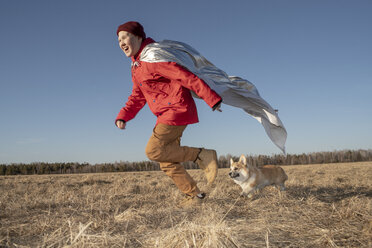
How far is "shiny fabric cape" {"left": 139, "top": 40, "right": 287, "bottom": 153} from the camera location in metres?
3.55

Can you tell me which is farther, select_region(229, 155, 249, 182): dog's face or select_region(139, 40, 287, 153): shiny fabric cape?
select_region(229, 155, 249, 182): dog's face

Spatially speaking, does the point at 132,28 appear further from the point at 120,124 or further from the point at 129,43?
the point at 120,124

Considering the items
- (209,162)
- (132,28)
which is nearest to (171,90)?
(132,28)

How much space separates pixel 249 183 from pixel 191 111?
2392 mm

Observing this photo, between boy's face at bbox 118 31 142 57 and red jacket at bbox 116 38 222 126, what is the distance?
74mm

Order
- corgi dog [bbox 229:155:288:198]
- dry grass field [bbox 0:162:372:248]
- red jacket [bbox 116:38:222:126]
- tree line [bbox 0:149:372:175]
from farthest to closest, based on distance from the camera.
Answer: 1. tree line [bbox 0:149:372:175]
2. corgi dog [bbox 229:155:288:198]
3. red jacket [bbox 116:38:222:126]
4. dry grass field [bbox 0:162:372:248]

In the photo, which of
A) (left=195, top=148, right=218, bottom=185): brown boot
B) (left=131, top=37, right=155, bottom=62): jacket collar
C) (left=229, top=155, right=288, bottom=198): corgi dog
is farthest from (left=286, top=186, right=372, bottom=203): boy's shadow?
(left=131, top=37, right=155, bottom=62): jacket collar

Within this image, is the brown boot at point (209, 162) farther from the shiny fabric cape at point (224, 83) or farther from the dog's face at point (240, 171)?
the dog's face at point (240, 171)

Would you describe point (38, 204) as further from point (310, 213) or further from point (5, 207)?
point (310, 213)

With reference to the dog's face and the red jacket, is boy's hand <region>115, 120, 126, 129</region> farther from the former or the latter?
the dog's face

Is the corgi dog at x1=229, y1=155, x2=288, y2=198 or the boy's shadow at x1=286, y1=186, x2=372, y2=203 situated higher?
the corgi dog at x1=229, y1=155, x2=288, y2=198

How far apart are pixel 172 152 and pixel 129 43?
1.56 metres

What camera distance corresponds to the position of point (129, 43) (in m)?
3.80

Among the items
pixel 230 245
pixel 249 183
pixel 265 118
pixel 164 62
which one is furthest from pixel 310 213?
pixel 249 183
